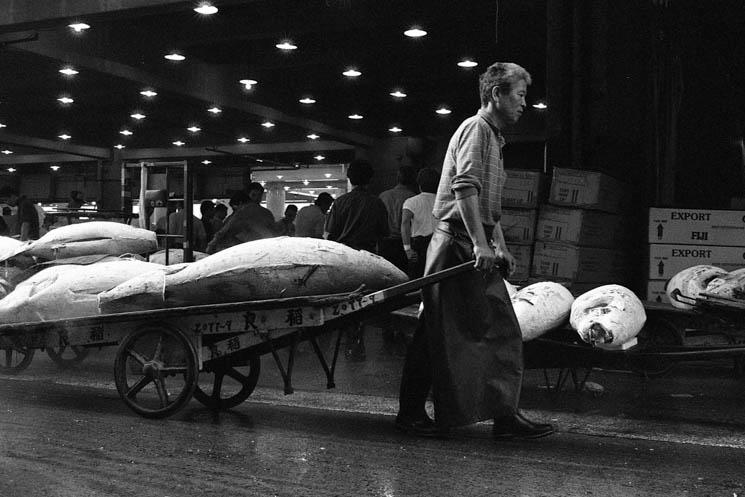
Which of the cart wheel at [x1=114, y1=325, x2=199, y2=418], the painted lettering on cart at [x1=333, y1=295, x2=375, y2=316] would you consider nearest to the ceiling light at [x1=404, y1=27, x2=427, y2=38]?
the cart wheel at [x1=114, y1=325, x2=199, y2=418]

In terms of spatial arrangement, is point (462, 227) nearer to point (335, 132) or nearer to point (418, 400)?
point (418, 400)

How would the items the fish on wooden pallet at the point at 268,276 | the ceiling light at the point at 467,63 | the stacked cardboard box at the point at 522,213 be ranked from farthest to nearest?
the ceiling light at the point at 467,63 < the stacked cardboard box at the point at 522,213 < the fish on wooden pallet at the point at 268,276

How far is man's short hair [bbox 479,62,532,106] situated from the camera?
6047 mm

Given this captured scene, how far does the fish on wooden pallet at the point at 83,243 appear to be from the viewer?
9242 mm

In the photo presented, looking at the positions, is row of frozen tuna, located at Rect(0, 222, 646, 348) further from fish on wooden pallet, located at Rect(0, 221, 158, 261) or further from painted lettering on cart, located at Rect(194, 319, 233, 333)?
fish on wooden pallet, located at Rect(0, 221, 158, 261)

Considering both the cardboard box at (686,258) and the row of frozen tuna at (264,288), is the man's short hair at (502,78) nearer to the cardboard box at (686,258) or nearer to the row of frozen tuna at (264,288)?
the row of frozen tuna at (264,288)

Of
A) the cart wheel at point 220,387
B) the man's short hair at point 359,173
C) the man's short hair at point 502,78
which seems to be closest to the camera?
the man's short hair at point 502,78

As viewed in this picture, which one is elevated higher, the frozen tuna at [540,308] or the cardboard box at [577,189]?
the cardboard box at [577,189]

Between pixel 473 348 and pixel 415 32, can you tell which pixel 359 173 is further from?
pixel 415 32

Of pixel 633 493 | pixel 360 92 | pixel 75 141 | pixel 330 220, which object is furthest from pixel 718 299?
pixel 75 141

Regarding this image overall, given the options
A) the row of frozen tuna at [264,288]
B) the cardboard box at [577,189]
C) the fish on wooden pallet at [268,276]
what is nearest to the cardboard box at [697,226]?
the cardboard box at [577,189]

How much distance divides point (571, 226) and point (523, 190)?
0.60 meters

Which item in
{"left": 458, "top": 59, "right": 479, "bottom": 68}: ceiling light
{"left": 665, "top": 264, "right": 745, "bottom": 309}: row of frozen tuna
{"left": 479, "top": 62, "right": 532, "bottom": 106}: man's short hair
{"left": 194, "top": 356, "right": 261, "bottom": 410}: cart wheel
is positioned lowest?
{"left": 194, "top": 356, "right": 261, "bottom": 410}: cart wheel

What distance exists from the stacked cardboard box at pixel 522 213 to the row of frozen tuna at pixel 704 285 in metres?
2.48
